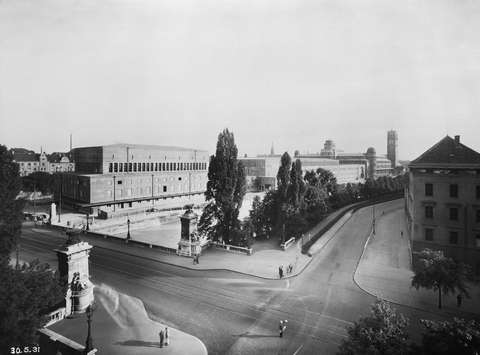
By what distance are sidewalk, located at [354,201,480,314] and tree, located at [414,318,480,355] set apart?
12414 mm

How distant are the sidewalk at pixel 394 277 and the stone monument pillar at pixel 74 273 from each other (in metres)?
21.3

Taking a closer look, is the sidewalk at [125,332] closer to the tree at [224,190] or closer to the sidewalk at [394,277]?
the tree at [224,190]

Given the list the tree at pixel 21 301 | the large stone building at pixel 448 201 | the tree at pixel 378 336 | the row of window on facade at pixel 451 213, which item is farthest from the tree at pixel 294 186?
the tree at pixel 21 301

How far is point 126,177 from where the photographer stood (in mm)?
62844

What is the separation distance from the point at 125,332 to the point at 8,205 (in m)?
9.09

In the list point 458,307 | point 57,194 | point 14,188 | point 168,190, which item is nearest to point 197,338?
point 14,188

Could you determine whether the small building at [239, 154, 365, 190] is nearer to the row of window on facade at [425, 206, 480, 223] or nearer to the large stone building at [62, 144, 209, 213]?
the large stone building at [62, 144, 209, 213]

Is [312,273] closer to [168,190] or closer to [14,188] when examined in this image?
[14,188]

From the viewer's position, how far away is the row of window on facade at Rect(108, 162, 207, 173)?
204 ft

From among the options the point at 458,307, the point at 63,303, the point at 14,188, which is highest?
the point at 14,188

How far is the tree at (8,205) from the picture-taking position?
13.5 meters

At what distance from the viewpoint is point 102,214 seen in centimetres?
5172

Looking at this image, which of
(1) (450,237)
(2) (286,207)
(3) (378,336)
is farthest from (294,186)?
(3) (378,336)

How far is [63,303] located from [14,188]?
7739mm
